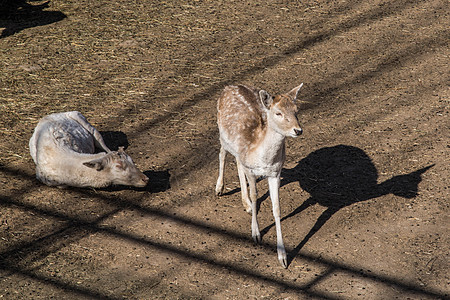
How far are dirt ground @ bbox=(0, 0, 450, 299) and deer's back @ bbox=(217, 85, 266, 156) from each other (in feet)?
2.95

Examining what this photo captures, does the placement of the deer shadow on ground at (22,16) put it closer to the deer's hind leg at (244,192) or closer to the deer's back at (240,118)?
the deer's back at (240,118)

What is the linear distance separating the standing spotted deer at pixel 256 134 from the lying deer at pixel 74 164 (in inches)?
44.0

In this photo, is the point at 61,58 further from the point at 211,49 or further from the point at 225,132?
the point at 225,132

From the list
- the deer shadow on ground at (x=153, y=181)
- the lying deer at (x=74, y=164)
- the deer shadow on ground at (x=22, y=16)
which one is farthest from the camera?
the deer shadow on ground at (x=22, y=16)

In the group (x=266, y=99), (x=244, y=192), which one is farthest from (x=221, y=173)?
(x=266, y=99)

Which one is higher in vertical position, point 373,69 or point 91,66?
point 91,66

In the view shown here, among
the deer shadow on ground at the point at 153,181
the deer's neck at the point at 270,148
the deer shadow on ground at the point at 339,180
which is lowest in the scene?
the deer shadow on ground at the point at 339,180

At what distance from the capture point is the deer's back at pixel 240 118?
21.6 ft

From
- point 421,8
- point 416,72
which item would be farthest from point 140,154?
point 421,8

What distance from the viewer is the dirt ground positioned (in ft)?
20.3

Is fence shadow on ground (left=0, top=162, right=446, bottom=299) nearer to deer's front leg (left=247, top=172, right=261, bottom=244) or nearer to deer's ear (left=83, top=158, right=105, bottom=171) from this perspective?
deer's front leg (left=247, top=172, right=261, bottom=244)

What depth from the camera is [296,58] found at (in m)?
10.4

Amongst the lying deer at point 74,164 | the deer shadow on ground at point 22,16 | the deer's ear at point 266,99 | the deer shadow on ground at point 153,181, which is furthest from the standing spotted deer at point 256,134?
the deer shadow on ground at point 22,16

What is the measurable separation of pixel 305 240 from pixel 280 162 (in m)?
0.91
